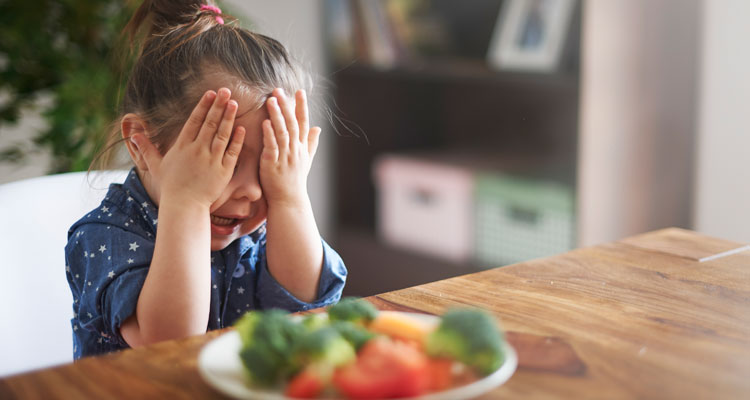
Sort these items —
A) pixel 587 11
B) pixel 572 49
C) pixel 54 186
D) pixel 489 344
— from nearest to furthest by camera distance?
pixel 489 344, pixel 54 186, pixel 587 11, pixel 572 49

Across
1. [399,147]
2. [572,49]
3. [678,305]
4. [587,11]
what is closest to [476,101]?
[399,147]

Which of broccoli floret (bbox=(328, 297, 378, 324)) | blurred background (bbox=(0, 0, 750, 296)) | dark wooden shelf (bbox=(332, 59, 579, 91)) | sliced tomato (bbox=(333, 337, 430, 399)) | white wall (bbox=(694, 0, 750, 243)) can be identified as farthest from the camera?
dark wooden shelf (bbox=(332, 59, 579, 91))

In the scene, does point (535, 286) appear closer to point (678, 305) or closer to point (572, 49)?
point (678, 305)

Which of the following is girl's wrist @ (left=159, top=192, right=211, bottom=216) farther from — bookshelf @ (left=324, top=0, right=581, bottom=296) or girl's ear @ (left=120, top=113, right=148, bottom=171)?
bookshelf @ (left=324, top=0, right=581, bottom=296)

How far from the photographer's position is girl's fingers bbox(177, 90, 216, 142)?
815 mm

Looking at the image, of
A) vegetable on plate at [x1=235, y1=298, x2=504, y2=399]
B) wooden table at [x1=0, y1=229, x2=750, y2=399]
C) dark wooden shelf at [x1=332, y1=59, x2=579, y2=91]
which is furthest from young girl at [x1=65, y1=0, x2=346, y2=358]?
dark wooden shelf at [x1=332, y1=59, x2=579, y2=91]

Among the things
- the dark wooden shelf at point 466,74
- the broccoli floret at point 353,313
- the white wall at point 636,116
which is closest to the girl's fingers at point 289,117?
the broccoli floret at point 353,313

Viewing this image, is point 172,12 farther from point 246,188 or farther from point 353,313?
point 353,313

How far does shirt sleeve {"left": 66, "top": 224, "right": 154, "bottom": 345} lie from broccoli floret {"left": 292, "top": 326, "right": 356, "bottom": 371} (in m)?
0.38

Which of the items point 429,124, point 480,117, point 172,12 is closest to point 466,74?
point 480,117

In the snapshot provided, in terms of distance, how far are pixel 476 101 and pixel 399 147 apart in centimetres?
29

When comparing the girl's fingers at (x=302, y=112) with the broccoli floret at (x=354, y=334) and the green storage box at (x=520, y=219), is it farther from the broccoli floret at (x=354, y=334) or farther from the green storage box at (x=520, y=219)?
the green storage box at (x=520, y=219)

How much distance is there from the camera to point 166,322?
2.63ft

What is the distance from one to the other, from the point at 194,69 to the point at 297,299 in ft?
0.95
